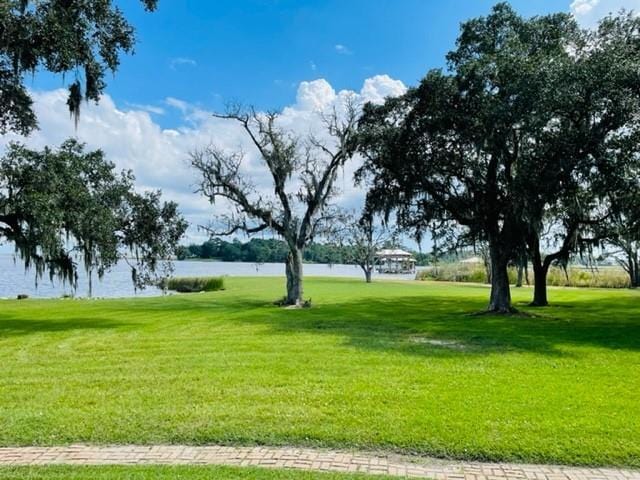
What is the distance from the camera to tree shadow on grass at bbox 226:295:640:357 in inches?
372

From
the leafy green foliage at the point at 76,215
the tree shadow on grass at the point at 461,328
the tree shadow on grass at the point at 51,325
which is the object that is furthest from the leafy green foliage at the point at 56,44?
the tree shadow on grass at the point at 461,328

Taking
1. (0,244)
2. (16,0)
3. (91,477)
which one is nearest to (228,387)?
(91,477)

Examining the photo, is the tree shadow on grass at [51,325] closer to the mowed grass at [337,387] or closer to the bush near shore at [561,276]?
the mowed grass at [337,387]

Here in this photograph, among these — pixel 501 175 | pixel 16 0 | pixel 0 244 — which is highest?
pixel 16 0

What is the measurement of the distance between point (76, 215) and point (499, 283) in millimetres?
12351

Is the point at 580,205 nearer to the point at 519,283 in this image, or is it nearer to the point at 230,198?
the point at 230,198

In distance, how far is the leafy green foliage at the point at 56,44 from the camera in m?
9.15

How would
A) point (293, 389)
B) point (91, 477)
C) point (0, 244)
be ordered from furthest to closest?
1. point (0, 244)
2. point (293, 389)
3. point (91, 477)

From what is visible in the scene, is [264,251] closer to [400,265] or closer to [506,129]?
[506,129]

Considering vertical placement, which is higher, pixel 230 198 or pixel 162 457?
pixel 230 198

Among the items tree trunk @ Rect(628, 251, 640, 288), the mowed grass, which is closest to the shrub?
the mowed grass

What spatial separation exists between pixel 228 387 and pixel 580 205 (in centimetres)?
1333

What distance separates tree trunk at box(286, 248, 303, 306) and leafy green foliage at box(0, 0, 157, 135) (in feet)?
30.2

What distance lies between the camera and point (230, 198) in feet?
61.7
